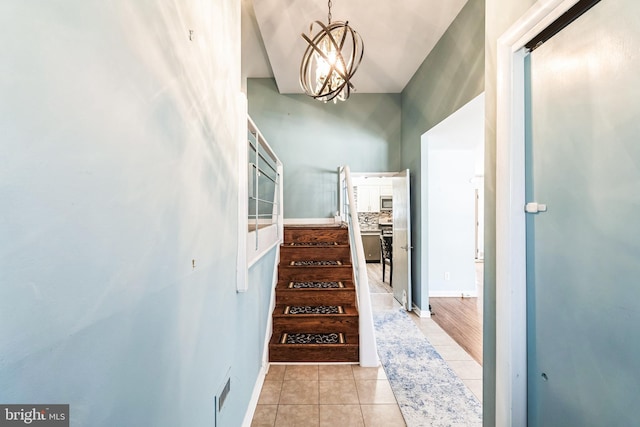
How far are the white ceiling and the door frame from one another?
2.12 m

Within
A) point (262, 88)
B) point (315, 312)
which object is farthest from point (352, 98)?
point (315, 312)

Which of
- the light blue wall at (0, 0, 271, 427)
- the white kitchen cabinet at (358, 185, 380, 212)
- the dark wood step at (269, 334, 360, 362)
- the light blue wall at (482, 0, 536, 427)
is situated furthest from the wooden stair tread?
the white kitchen cabinet at (358, 185, 380, 212)

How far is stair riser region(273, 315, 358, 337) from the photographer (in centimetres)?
290

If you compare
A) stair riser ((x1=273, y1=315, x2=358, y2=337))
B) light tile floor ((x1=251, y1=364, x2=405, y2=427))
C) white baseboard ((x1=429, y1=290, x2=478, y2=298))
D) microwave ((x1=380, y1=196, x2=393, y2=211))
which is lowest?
light tile floor ((x1=251, y1=364, x2=405, y2=427))

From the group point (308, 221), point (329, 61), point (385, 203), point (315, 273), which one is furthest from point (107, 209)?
point (385, 203)

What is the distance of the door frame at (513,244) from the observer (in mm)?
1201

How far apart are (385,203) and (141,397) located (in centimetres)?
816

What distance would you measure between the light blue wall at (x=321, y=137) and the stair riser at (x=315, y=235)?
37.8 inches

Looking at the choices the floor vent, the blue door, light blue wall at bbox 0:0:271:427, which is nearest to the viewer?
light blue wall at bbox 0:0:271:427

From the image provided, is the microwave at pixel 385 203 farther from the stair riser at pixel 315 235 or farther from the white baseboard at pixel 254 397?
the white baseboard at pixel 254 397

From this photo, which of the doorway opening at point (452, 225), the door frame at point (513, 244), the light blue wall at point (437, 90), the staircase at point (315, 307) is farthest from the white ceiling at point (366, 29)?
the staircase at point (315, 307)

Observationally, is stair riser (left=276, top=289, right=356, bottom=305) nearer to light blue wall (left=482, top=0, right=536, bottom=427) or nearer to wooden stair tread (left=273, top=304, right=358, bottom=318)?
wooden stair tread (left=273, top=304, right=358, bottom=318)

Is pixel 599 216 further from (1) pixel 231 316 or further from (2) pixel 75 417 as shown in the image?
(1) pixel 231 316

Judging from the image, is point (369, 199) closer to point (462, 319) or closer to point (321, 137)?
point (321, 137)
